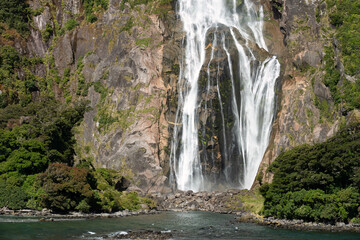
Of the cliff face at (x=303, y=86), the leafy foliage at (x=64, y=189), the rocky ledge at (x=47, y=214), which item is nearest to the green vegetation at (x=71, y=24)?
the cliff face at (x=303, y=86)

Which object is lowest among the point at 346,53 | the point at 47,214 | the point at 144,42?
the point at 47,214

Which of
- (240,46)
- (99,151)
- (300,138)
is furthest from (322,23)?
(99,151)

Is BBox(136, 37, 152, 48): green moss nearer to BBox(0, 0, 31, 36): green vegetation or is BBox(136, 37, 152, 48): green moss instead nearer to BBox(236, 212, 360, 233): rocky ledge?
BBox(0, 0, 31, 36): green vegetation

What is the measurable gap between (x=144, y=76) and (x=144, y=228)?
53186 mm

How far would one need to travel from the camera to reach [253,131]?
89.9m

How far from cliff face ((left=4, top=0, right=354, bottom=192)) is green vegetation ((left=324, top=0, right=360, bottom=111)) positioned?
144cm

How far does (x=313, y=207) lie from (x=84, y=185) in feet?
99.6

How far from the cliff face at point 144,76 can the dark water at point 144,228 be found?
2733 centimetres

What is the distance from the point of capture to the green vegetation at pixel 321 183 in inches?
2007

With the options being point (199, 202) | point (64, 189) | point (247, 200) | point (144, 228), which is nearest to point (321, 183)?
point (144, 228)

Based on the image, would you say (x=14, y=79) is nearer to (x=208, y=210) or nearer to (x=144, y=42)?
(x=144, y=42)

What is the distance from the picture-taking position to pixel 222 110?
305ft

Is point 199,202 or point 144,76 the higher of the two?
point 144,76

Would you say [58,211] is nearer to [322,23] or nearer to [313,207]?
[313,207]
